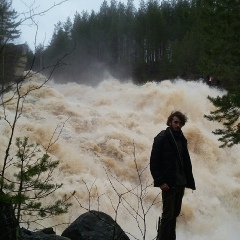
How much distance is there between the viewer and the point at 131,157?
953cm

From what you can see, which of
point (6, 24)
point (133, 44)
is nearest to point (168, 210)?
point (6, 24)

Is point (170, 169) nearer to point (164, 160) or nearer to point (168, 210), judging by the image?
point (164, 160)

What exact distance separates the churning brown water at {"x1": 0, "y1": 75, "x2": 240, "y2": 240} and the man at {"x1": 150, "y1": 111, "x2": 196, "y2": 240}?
1.09 metres

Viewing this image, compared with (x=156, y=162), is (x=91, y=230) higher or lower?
lower

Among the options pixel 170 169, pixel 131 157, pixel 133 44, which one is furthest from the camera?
pixel 133 44

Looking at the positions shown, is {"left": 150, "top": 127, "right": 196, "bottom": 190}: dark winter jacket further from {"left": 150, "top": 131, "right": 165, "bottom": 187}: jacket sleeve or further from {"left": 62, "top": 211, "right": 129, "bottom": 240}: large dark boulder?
{"left": 62, "top": 211, "right": 129, "bottom": 240}: large dark boulder

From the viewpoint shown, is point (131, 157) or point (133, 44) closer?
point (131, 157)

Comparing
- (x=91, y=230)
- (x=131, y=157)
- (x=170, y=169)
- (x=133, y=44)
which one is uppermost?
(x=133, y=44)

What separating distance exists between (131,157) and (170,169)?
6258mm

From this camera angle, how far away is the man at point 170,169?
329 cm

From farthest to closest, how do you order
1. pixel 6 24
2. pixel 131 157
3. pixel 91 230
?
1. pixel 131 157
2. pixel 91 230
3. pixel 6 24

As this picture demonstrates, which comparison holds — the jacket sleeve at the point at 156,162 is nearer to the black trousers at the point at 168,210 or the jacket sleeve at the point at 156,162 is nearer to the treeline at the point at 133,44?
the black trousers at the point at 168,210

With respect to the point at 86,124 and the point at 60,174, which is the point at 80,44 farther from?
the point at 60,174

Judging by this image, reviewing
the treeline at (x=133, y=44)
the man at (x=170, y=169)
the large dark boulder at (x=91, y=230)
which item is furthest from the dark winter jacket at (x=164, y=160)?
the treeline at (x=133, y=44)
